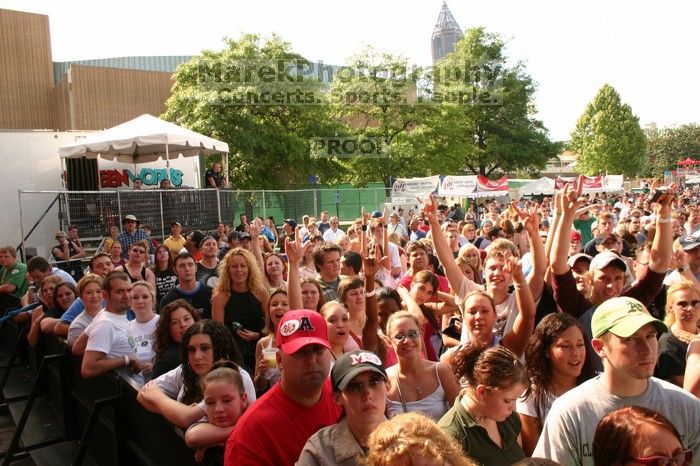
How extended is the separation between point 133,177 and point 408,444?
18.3 meters

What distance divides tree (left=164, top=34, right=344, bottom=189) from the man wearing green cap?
93.0 ft

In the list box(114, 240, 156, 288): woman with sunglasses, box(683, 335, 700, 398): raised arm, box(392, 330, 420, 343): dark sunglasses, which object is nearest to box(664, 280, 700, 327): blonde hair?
box(683, 335, 700, 398): raised arm

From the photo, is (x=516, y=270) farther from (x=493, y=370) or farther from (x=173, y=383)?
(x=173, y=383)

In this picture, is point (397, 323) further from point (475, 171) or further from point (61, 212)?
point (475, 171)

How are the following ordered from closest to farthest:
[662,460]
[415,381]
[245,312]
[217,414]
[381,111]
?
1. [662,460]
2. [217,414]
3. [415,381]
4. [245,312]
5. [381,111]

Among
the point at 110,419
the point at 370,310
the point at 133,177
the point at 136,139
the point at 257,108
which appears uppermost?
the point at 257,108

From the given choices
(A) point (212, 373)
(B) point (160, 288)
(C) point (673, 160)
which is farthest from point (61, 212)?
(C) point (673, 160)

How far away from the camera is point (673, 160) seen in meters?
82.3

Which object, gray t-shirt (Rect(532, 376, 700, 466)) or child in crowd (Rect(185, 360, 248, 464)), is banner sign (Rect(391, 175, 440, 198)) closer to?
child in crowd (Rect(185, 360, 248, 464))

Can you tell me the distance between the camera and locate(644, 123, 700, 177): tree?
82.5m

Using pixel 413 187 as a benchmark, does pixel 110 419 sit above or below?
below

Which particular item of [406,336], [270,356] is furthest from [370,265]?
[406,336]

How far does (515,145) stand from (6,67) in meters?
37.6

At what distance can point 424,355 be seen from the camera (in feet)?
13.8
